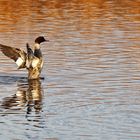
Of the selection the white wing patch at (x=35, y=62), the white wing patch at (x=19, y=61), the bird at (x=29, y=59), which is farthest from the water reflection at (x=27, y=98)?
the white wing patch at (x=19, y=61)

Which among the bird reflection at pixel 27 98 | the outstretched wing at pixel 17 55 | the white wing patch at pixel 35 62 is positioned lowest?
the bird reflection at pixel 27 98

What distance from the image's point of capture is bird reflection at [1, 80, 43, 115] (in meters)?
14.2

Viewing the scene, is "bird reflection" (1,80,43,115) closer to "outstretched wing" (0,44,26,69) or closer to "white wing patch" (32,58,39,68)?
"white wing patch" (32,58,39,68)

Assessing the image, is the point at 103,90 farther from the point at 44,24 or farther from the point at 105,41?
the point at 44,24

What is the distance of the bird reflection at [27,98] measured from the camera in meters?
14.2

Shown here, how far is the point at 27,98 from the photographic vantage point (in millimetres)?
15266

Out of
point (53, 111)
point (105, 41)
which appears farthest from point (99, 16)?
point (53, 111)

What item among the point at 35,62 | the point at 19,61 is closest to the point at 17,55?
the point at 19,61

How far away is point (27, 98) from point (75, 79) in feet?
6.49

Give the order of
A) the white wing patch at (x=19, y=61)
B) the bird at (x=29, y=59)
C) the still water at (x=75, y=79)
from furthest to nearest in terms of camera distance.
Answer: the white wing patch at (x=19, y=61)
the bird at (x=29, y=59)
the still water at (x=75, y=79)

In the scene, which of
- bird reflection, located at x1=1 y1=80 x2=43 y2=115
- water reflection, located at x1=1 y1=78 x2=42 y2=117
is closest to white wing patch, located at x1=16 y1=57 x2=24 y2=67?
water reflection, located at x1=1 y1=78 x2=42 y2=117

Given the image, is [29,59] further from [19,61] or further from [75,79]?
[75,79]

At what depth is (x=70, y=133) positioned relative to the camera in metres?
11.9

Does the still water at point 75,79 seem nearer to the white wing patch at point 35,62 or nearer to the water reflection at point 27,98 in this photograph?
the water reflection at point 27,98
